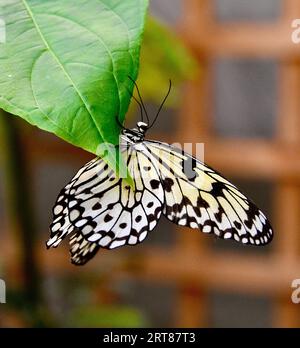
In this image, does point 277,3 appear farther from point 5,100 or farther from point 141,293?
point 5,100

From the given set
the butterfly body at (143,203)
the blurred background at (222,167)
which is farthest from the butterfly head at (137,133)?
the blurred background at (222,167)

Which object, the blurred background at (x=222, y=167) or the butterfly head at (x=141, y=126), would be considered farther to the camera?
the blurred background at (x=222, y=167)

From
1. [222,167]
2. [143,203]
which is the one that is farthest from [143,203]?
[222,167]

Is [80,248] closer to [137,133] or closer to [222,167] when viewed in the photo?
[137,133]

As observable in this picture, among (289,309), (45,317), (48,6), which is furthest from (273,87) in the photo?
(48,6)

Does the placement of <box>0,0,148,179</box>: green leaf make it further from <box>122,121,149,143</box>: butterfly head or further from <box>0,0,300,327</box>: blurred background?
<box>0,0,300,327</box>: blurred background

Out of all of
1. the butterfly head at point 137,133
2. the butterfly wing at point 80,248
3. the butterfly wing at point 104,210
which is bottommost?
the butterfly wing at point 80,248

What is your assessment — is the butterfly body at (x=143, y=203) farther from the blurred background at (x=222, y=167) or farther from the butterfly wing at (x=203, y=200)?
the blurred background at (x=222, y=167)
